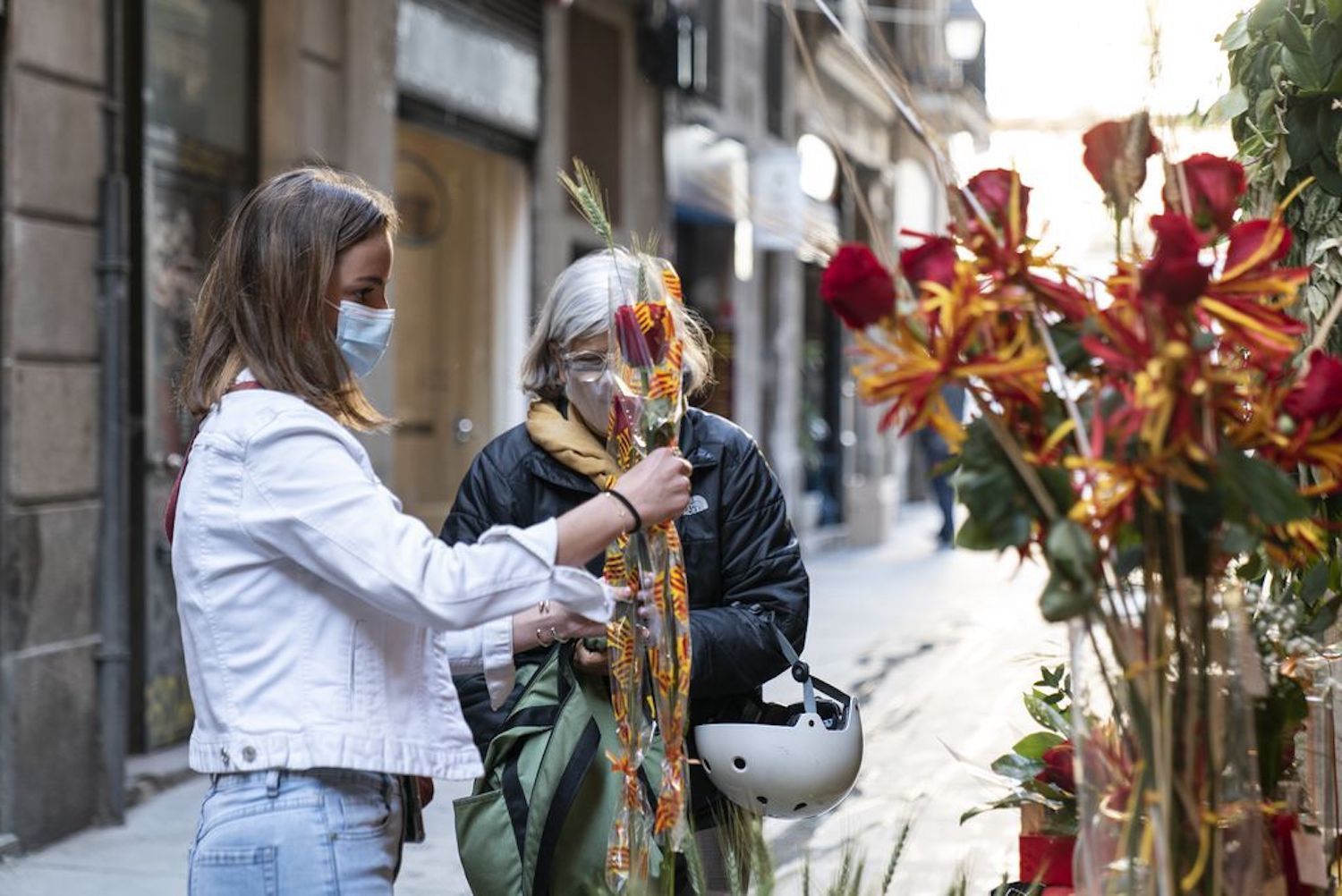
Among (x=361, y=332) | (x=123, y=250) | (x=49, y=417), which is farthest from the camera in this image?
(x=123, y=250)

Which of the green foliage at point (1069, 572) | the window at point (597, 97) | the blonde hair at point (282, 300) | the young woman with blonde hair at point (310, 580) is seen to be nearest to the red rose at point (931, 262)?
the green foliage at point (1069, 572)

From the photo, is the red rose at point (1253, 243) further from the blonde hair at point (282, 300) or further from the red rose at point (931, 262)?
the blonde hair at point (282, 300)

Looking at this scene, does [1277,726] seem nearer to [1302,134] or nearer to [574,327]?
[1302,134]

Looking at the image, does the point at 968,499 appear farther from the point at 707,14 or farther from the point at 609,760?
the point at 707,14

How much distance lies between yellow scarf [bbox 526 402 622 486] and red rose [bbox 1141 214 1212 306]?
1.50m

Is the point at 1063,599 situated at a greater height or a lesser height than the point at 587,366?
lesser

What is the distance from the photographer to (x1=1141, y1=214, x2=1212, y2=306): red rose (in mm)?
1800

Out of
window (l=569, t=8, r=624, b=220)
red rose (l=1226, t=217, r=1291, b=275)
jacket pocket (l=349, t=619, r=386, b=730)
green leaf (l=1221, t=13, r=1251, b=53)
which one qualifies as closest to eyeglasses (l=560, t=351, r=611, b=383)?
jacket pocket (l=349, t=619, r=386, b=730)

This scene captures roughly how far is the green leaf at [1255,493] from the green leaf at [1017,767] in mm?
836

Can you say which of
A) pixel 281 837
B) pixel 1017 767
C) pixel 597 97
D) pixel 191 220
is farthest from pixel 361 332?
pixel 597 97

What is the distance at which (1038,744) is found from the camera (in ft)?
8.91

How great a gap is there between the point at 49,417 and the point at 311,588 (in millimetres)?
4303

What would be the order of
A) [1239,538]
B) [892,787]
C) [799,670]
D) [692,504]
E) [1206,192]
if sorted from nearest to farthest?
[1239,538], [1206,192], [799,670], [692,504], [892,787]

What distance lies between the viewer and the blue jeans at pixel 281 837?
88.6 inches
